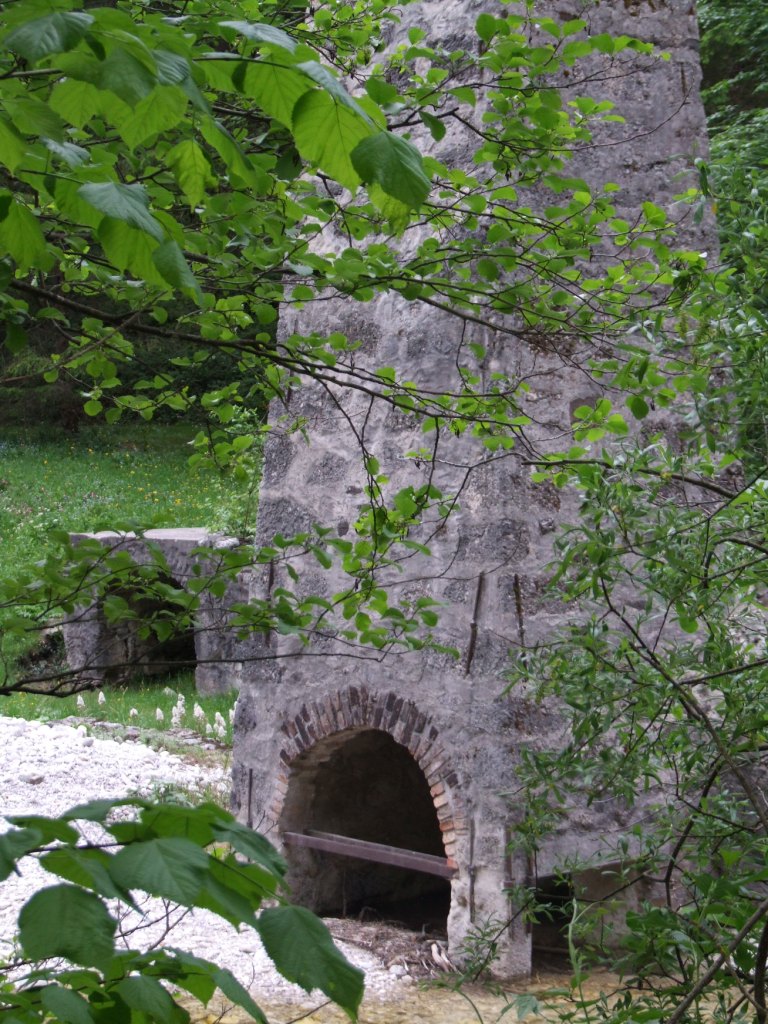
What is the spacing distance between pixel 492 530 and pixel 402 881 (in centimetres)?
274

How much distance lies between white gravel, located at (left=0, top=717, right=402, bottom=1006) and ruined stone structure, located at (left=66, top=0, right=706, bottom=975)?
621mm

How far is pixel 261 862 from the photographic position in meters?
1.35

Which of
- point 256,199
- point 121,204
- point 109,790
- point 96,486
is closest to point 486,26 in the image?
point 256,199

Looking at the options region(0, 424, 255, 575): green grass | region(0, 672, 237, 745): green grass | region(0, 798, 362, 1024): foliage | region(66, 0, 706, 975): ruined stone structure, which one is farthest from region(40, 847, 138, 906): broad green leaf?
region(0, 424, 255, 575): green grass

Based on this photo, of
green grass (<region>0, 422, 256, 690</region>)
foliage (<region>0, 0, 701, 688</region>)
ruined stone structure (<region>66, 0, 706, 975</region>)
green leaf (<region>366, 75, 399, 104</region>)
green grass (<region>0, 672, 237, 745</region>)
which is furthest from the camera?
green grass (<region>0, 422, 256, 690</region>)

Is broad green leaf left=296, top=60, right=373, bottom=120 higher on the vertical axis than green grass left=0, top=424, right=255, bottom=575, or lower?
lower

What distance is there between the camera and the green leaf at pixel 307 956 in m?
1.21

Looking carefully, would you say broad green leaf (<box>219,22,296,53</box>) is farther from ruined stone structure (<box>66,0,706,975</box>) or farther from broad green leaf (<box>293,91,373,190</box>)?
ruined stone structure (<box>66,0,706,975</box>)

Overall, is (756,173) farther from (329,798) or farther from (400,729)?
(329,798)

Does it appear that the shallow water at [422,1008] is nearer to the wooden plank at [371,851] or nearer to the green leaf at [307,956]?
the wooden plank at [371,851]

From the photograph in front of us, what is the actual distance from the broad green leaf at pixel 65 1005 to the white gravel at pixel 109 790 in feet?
13.3

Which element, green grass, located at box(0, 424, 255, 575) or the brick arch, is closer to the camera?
the brick arch

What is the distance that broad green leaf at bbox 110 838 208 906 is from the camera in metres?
1.13

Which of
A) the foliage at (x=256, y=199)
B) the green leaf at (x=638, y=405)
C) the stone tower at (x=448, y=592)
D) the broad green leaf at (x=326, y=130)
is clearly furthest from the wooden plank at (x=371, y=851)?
the broad green leaf at (x=326, y=130)
